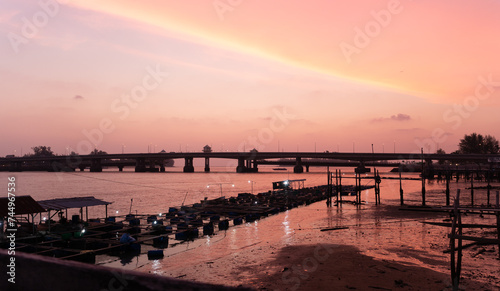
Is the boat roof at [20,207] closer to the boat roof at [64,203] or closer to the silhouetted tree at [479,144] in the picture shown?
the boat roof at [64,203]

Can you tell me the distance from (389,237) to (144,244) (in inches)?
830

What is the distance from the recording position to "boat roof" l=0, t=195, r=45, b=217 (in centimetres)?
2676

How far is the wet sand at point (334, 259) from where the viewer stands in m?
18.0

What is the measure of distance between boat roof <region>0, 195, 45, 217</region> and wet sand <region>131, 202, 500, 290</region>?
11087mm

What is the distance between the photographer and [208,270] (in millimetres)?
22266

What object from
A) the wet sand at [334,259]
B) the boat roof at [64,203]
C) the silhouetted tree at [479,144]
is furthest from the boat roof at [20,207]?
the silhouetted tree at [479,144]

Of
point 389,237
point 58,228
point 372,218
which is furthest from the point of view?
point 372,218

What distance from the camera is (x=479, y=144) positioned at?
562ft

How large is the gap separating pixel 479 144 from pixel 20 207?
190682mm

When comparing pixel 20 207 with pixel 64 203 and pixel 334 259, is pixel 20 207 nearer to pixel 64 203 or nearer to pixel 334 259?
pixel 64 203

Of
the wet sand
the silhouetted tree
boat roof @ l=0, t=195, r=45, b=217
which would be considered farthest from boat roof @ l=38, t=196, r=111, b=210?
the silhouetted tree

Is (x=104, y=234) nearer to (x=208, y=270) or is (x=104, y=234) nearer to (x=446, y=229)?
(x=208, y=270)

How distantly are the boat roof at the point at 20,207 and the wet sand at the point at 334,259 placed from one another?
11.1 m

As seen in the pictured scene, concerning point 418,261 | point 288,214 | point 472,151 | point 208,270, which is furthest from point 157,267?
point 472,151
